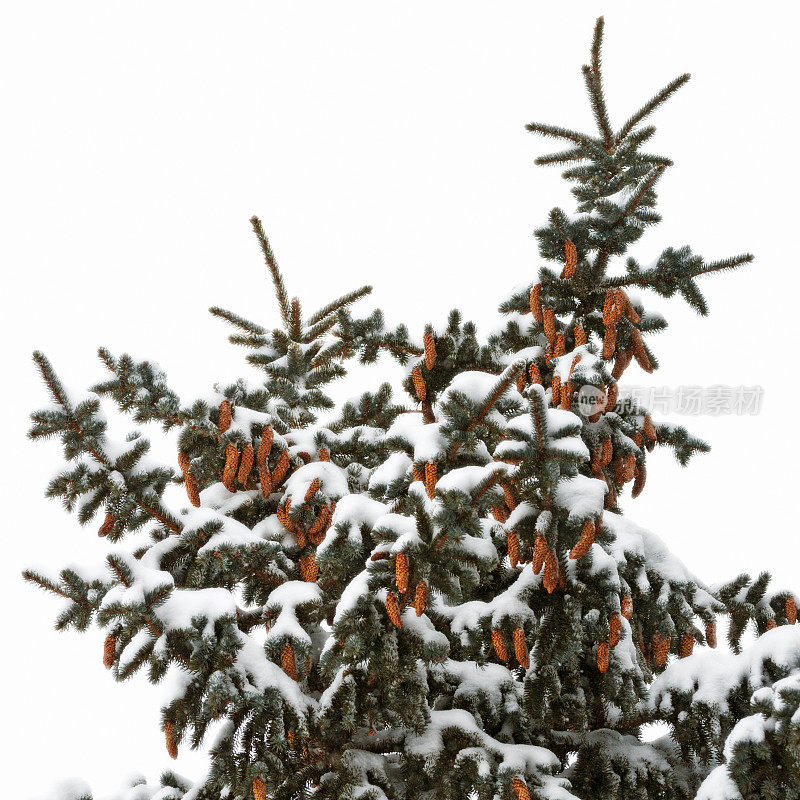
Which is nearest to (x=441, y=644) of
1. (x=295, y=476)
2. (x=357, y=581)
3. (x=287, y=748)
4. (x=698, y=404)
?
(x=357, y=581)

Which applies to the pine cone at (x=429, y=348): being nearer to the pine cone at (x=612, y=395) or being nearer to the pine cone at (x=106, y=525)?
the pine cone at (x=612, y=395)

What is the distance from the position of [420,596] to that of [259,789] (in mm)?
1261

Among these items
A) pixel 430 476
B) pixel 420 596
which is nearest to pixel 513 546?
pixel 430 476

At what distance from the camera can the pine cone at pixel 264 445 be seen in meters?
4.69

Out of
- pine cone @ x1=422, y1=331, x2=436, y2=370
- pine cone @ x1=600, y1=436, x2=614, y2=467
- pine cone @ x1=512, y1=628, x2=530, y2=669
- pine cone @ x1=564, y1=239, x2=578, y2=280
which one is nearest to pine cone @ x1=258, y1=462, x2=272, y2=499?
pine cone @ x1=422, y1=331, x2=436, y2=370

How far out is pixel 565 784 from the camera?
12.9ft

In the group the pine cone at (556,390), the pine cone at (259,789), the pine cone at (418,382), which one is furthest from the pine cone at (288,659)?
the pine cone at (556,390)

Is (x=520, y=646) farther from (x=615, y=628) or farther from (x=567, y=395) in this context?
(x=567, y=395)

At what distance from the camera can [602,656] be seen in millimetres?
3938

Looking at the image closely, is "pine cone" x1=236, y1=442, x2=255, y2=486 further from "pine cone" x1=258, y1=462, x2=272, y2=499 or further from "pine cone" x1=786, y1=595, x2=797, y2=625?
"pine cone" x1=786, y1=595, x2=797, y2=625

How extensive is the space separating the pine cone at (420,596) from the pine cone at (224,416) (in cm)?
169

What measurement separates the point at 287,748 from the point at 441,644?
0.98m

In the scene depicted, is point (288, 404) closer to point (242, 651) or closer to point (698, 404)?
point (242, 651)

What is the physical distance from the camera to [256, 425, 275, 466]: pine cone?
15.4 ft
